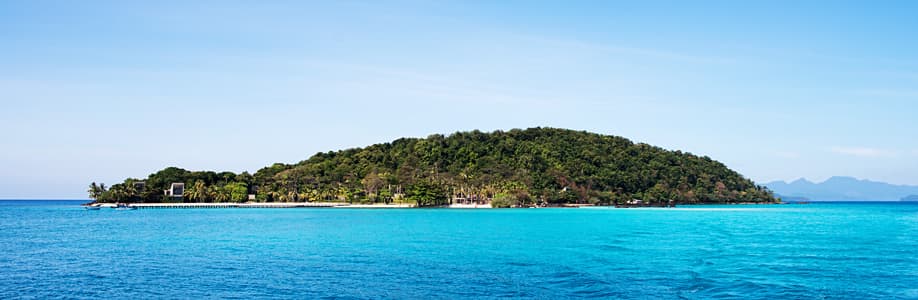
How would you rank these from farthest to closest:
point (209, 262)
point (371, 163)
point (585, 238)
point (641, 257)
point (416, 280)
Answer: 1. point (371, 163)
2. point (585, 238)
3. point (641, 257)
4. point (209, 262)
5. point (416, 280)

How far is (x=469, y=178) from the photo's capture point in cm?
15275

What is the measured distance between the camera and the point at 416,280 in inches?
982

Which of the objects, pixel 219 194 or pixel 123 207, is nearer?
pixel 123 207

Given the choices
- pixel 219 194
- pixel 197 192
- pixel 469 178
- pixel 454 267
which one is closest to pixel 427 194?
pixel 469 178

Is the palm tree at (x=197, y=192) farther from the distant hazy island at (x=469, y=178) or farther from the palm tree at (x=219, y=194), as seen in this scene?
the palm tree at (x=219, y=194)

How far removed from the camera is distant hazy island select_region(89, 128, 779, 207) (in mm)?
146500

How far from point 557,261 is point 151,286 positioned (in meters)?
17.7

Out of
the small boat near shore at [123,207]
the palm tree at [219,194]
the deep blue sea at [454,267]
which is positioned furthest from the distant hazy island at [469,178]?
the deep blue sea at [454,267]

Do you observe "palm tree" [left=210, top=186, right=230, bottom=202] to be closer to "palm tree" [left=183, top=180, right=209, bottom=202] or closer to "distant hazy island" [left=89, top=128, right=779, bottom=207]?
"distant hazy island" [left=89, top=128, right=779, bottom=207]

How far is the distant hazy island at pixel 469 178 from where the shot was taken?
146m

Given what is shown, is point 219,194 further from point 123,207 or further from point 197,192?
point 123,207

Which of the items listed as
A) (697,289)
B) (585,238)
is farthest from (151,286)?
(585,238)

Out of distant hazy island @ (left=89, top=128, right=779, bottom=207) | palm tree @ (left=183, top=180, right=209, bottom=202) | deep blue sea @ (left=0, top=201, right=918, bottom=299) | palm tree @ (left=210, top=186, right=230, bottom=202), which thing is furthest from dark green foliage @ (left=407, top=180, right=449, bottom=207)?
deep blue sea @ (left=0, top=201, right=918, bottom=299)

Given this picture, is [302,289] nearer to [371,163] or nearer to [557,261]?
[557,261]
